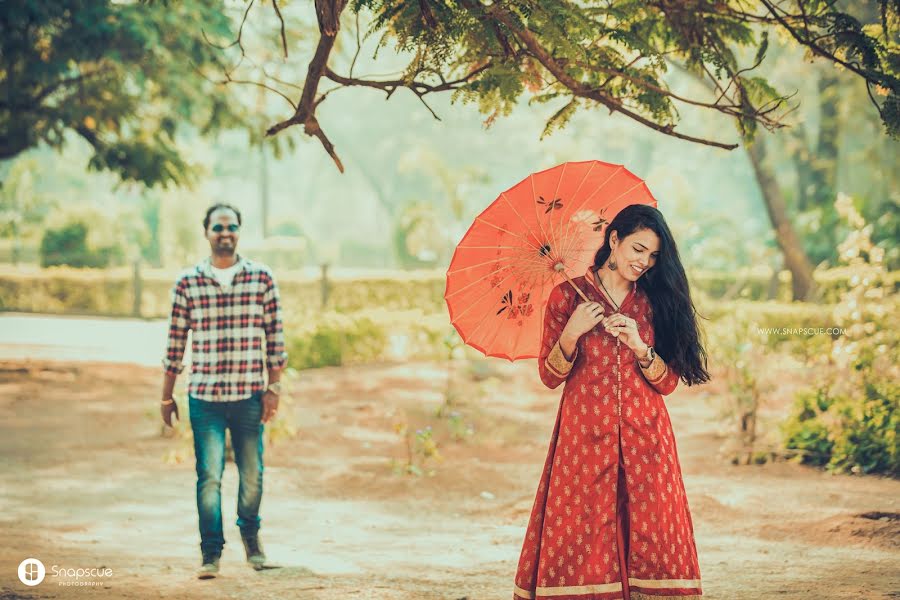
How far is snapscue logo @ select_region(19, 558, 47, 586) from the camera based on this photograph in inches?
193

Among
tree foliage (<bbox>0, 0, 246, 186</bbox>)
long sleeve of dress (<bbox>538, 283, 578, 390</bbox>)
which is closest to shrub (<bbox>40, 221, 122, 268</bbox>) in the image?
tree foliage (<bbox>0, 0, 246, 186</bbox>)

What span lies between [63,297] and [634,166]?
34.9m

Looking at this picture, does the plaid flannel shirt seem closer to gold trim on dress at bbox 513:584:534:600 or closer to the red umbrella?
the red umbrella

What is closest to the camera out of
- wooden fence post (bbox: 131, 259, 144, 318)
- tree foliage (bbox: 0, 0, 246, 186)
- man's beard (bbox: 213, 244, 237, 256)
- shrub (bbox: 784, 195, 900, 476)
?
man's beard (bbox: 213, 244, 237, 256)

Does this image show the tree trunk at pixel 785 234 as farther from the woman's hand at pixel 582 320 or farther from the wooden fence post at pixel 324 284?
the woman's hand at pixel 582 320

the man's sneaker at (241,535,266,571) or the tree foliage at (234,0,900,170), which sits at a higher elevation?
the tree foliage at (234,0,900,170)

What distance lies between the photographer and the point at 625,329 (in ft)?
11.8

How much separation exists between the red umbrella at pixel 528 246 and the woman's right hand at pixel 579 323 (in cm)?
23

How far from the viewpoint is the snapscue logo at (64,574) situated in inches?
193

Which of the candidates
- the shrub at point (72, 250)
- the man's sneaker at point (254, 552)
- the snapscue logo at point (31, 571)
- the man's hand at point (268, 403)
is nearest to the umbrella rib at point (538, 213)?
the man's hand at point (268, 403)

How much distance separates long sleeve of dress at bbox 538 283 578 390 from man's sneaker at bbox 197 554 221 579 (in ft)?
7.50

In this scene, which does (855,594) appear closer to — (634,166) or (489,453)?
(489,453)

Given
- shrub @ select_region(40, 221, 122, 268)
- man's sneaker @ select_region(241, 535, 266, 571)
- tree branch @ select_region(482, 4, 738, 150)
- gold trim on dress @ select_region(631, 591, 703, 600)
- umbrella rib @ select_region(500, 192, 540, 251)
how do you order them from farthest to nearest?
shrub @ select_region(40, 221, 122, 268), man's sneaker @ select_region(241, 535, 266, 571), tree branch @ select_region(482, 4, 738, 150), umbrella rib @ select_region(500, 192, 540, 251), gold trim on dress @ select_region(631, 591, 703, 600)

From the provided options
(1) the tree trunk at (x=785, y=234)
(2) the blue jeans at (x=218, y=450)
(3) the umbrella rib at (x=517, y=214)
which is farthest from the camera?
(1) the tree trunk at (x=785, y=234)
